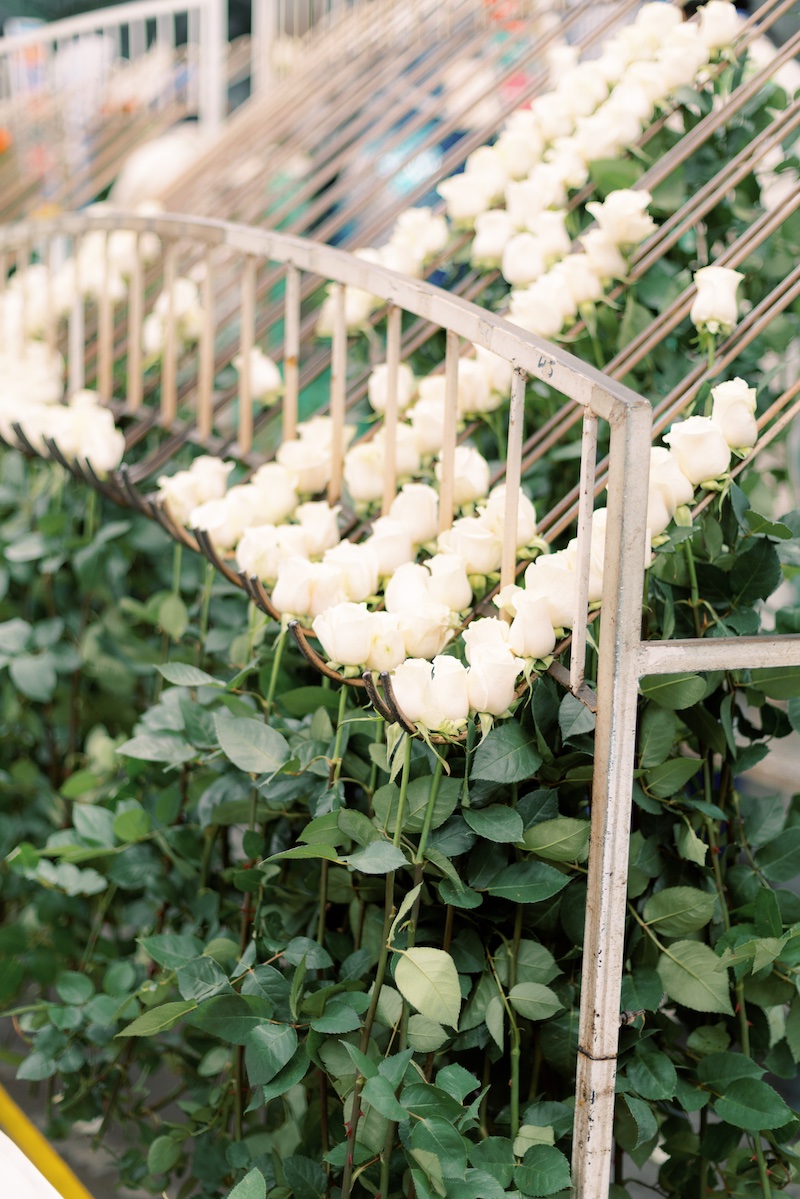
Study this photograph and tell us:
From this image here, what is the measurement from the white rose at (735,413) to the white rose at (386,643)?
339mm

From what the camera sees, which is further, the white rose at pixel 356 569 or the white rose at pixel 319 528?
the white rose at pixel 319 528

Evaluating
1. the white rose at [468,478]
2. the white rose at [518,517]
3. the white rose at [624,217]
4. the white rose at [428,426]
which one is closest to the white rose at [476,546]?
the white rose at [518,517]

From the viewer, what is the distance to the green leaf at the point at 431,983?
925 mm

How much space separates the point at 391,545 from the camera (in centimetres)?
114

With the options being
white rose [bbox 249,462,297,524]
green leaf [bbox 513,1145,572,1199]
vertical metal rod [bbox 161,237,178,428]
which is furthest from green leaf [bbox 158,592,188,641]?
green leaf [bbox 513,1145,572,1199]

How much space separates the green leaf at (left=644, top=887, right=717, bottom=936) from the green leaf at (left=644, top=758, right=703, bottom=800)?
88 mm

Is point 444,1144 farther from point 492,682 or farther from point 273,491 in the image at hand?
point 273,491

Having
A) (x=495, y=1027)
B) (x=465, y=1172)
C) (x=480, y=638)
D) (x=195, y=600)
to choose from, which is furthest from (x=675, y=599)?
(x=195, y=600)

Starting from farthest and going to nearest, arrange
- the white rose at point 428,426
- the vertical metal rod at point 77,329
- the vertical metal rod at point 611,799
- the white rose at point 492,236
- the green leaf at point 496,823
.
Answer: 1. the vertical metal rod at point 77,329
2. the white rose at point 492,236
3. the white rose at point 428,426
4. the green leaf at point 496,823
5. the vertical metal rod at point 611,799

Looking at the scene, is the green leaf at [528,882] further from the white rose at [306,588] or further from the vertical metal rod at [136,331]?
the vertical metal rod at [136,331]

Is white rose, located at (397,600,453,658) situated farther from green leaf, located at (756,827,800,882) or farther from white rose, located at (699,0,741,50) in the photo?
white rose, located at (699,0,741,50)

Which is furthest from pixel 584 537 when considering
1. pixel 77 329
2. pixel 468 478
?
pixel 77 329

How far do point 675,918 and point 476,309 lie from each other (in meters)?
0.58

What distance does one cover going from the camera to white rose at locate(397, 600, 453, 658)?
39.9 inches
